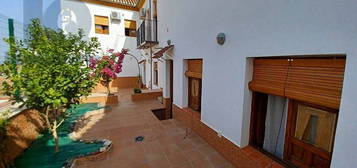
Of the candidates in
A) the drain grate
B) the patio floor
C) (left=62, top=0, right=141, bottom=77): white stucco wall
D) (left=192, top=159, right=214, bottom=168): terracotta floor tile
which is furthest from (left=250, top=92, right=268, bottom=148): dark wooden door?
(left=62, top=0, right=141, bottom=77): white stucco wall

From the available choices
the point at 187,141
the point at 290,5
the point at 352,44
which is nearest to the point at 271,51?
the point at 290,5

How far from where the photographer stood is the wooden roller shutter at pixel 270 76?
117 inches

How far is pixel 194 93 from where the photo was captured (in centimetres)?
639

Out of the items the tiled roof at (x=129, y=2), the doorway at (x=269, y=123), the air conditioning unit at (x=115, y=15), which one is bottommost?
the doorway at (x=269, y=123)

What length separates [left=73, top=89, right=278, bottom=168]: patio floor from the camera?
161 inches

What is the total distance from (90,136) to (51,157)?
4.33 ft

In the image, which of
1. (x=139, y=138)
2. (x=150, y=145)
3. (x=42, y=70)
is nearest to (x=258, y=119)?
(x=150, y=145)

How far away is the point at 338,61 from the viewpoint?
2209mm

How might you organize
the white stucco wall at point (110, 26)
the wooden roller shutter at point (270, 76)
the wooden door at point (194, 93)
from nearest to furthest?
the wooden roller shutter at point (270, 76)
the wooden door at point (194, 93)
the white stucco wall at point (110, 26)

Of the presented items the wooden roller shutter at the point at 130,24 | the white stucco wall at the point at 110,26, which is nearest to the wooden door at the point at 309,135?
the white stucco wall at the point at 110,26

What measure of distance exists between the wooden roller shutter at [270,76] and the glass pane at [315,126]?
19.9 inches

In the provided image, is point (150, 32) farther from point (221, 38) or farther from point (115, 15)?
point (115, 15)

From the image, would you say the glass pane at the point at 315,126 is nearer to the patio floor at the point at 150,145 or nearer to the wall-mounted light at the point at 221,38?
the patio floor at the point at 150,145

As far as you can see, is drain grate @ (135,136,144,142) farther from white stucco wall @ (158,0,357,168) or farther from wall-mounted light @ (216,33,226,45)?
wall-mounted light @ (216,33,226,45)
